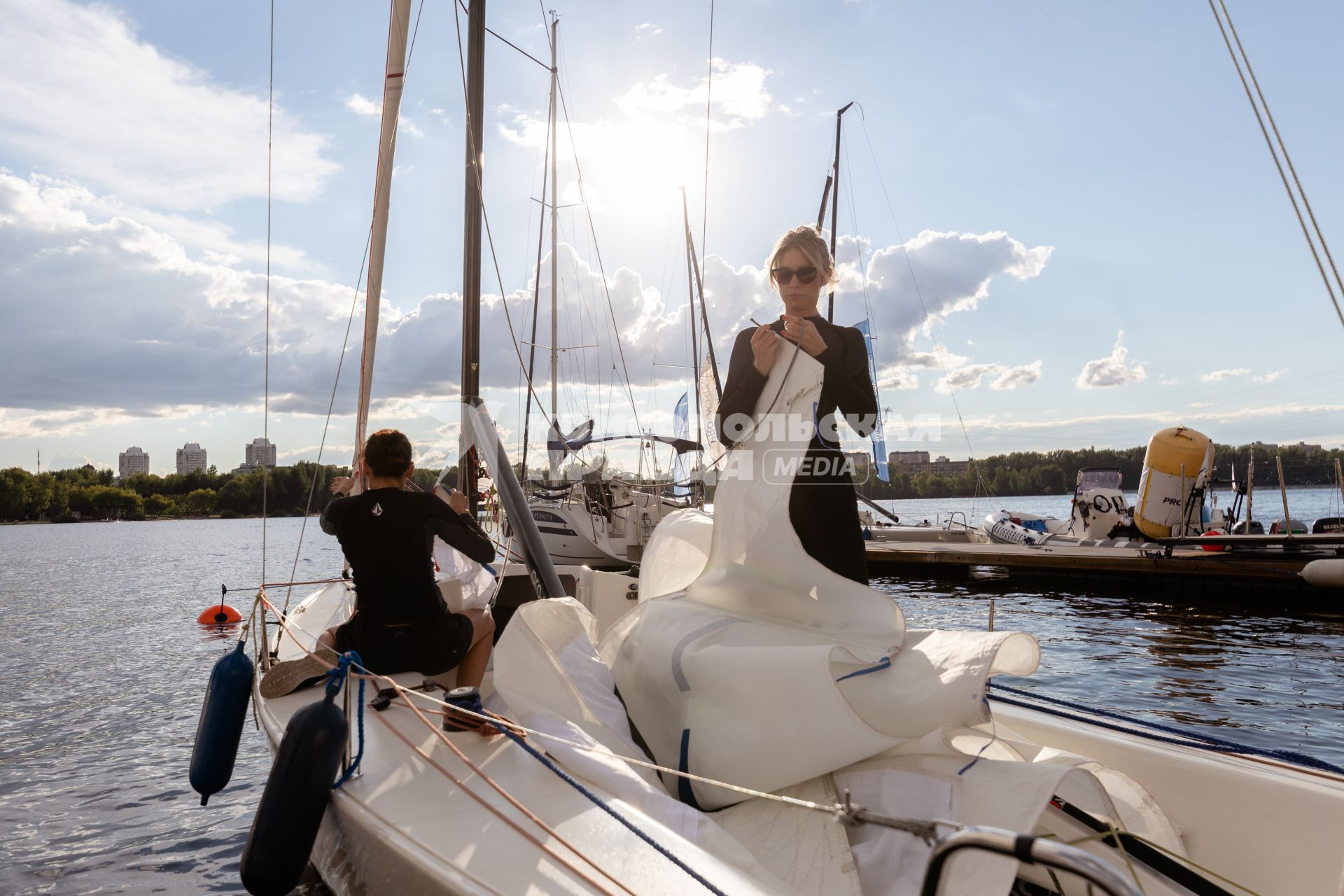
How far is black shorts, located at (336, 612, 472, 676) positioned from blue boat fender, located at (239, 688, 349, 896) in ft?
3.73

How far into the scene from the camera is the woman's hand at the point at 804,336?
8.23 feet

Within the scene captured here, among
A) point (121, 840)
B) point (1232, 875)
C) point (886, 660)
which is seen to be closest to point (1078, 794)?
point (886, 660)

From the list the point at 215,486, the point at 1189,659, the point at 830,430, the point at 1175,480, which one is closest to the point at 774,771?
the point at 830,430

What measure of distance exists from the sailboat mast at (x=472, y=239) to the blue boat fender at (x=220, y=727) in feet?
6.80

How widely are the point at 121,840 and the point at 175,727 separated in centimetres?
316

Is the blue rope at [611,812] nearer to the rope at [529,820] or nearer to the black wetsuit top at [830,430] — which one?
the rope at [529,820]

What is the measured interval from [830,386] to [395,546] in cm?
203

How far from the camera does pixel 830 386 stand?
8.29ft

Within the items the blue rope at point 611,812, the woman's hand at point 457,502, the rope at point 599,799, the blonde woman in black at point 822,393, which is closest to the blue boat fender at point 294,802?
the rope at point 599,799

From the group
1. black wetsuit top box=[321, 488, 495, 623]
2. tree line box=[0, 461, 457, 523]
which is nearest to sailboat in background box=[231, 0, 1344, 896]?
black wetsuit top box=[321, 488, 495, 623]

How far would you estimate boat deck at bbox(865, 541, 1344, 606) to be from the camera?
1273 centimetres

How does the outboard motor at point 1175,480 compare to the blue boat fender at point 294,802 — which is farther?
the outboard motor at point 1175,480

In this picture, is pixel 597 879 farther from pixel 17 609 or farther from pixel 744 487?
pixel 17 609

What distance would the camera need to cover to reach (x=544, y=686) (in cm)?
250
